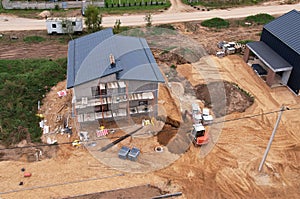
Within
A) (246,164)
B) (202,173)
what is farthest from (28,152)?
Result: (246,164)

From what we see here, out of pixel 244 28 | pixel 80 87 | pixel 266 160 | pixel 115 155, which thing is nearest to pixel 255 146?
pixel 266 160

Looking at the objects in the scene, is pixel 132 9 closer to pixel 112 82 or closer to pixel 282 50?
pixel 282 50

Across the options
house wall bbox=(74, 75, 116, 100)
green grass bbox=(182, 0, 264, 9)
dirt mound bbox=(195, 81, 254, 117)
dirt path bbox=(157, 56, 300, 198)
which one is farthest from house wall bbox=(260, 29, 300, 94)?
green grass bbox=(182, 0, 264, 9)

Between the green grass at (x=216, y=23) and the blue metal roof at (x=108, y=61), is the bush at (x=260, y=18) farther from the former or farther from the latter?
the blue metal roof at (x=108, y=61)

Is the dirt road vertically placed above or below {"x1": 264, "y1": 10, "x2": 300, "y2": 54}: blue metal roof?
below

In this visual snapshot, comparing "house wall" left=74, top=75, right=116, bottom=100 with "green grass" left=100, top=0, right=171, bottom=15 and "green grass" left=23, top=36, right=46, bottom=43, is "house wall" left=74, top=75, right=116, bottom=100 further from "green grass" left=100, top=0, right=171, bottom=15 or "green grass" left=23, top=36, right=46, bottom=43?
"green grass" left=100, top=0, right=171, bottom=15

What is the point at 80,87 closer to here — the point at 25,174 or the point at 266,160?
the point at 25,174
